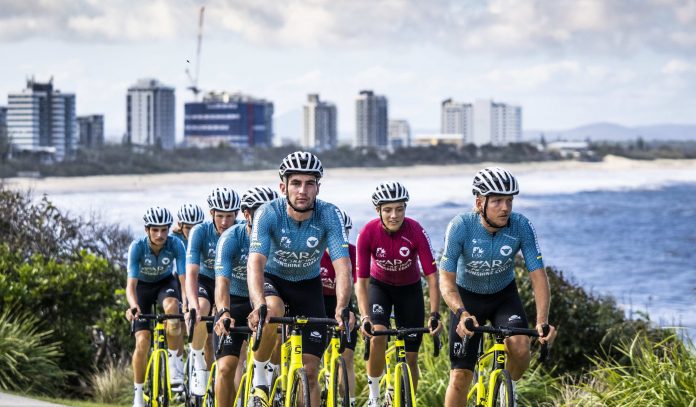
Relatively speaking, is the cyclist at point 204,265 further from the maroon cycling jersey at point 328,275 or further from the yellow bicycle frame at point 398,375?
the yellow bicycle frame at point 398,375

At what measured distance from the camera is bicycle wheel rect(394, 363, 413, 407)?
1000cm

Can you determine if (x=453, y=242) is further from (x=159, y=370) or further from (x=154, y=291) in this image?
(x=154, y=291)

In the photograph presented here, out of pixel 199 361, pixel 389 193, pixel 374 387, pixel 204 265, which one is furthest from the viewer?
pixel 204 265

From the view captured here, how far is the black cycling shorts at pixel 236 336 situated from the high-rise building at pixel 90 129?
151581 millimetres

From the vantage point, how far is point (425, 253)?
1113cm

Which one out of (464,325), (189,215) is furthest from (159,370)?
(464,325)

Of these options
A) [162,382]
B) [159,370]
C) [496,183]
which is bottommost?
[162,382]

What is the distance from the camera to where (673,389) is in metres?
10.7

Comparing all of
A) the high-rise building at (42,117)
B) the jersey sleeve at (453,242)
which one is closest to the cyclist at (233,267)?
the jersey sleeve at (453,242)

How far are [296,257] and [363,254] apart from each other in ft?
5.31

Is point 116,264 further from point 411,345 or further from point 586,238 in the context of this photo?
point 586,238

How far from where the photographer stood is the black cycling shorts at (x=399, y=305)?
11.5 metres

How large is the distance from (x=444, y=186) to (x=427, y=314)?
123 meters

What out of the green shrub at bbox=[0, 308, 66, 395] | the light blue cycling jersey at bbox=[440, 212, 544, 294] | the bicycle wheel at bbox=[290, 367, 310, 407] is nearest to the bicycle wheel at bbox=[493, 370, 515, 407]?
the light blue cycling jersey at bbox=[440, 212, 544, 294]
